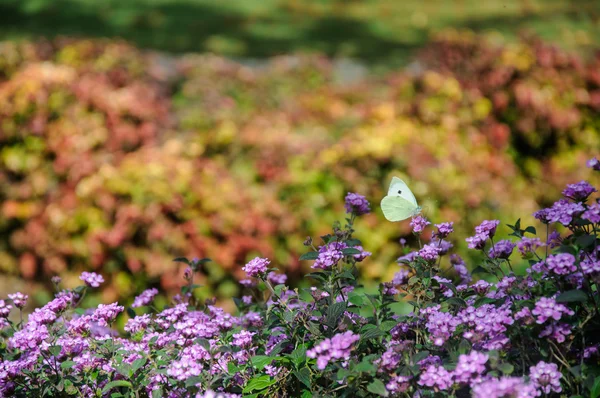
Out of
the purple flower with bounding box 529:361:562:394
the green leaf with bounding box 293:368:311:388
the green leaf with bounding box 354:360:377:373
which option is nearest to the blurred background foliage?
the green leaf with bounding box 293:368:311:388

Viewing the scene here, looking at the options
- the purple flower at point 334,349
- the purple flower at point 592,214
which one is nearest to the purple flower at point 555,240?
the purple flower at point 592,214

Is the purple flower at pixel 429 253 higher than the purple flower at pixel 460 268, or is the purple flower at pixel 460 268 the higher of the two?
the purple flower at pixel 460 268

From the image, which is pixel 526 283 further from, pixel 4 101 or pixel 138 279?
pixel 4 101

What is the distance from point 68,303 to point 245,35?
364 inches

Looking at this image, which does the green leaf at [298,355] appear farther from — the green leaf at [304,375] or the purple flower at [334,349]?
the purple flower at [334,349]

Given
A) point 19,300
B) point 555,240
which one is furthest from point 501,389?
point 19,300

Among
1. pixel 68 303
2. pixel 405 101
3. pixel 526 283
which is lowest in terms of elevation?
pixel 526 283

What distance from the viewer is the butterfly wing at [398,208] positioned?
7.18 feet

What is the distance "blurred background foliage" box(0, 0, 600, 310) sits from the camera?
13.1 feet

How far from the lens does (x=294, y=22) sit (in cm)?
1161

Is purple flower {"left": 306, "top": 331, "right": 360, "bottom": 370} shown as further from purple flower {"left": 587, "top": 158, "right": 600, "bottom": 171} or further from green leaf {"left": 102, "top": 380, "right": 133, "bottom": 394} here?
purple flower {"left": 587, "top": 158, "right": 600, "bottom": 171}

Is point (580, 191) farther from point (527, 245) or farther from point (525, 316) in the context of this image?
point (525, 316)

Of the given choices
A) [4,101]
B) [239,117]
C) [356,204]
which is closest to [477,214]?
[239,117]

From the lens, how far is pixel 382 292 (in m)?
1.92
